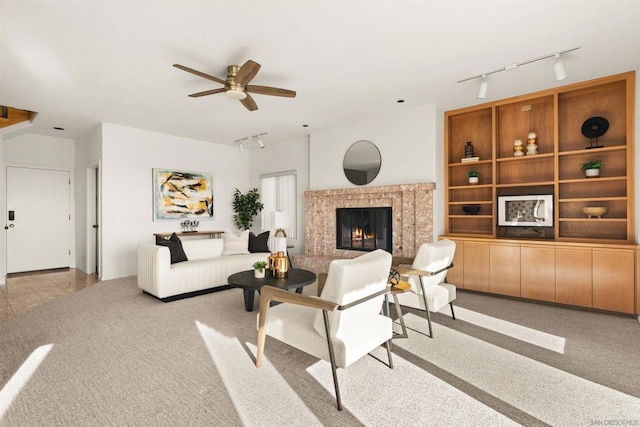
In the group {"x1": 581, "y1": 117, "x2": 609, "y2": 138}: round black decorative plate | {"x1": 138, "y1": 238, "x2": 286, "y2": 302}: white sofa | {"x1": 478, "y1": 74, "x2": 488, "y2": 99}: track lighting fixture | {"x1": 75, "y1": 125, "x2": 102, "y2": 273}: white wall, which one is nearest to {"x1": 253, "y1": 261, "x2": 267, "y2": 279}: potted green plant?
{"x1": 138, "y1": 238, "x2": 286, "y2": 302}: white sofa

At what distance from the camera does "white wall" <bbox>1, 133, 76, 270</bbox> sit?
5.98 metres

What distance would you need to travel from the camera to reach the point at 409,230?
16.5 ft

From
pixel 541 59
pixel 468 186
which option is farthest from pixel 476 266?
pixel 541 59

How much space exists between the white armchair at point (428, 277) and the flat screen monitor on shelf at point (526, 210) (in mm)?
1988

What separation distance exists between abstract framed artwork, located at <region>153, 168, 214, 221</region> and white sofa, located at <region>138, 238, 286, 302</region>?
6.23 ft

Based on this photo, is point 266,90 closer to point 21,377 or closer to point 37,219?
point 21,377

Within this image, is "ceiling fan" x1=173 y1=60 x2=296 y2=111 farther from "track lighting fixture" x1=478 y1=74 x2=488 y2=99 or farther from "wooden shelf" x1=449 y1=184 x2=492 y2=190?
"wooden shelf" x1=449 y1=184 x2=492 y2=190

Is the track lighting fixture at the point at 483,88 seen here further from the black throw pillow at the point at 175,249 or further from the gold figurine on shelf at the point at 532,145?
the black throw pillow at the point at 175,249

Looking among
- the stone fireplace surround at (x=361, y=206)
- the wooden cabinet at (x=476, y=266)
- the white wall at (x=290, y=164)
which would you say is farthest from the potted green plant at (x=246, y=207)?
the wooden cabinet at (x=476, y=266)

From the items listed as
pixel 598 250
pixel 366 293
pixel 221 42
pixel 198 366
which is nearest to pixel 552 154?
pixel 598 250

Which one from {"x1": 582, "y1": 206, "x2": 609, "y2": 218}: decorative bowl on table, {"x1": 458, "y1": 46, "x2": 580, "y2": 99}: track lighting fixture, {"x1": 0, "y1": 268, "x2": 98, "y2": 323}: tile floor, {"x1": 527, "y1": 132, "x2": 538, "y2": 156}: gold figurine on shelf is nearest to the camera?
{"x1": 458, "y1": 46, "x2": 580, "y2": 99}: track lighting fixture

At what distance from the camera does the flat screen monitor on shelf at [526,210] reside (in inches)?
169

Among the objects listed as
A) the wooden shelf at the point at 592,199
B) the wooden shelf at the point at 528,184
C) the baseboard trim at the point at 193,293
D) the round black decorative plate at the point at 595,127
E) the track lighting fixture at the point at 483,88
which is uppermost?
the track lighting fixture at the point at 483,88

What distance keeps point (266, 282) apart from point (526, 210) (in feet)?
12.3
